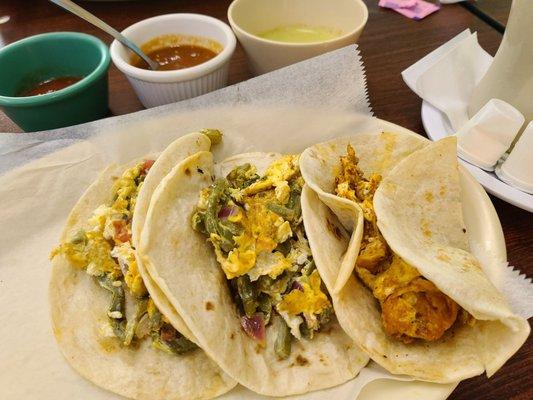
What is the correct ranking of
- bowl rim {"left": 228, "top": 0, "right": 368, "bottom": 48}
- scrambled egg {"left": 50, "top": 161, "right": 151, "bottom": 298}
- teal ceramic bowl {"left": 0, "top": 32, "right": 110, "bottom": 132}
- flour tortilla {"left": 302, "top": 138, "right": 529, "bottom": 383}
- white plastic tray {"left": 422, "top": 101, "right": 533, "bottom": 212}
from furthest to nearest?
bowl rim {"left": 228, "top": 0, "right": 368, "bottom": 48} < teal ceramic bowl {"left": 0, "top": 32, "right": 110, "bottom": 132} < white plastic tray {"left": 422, "top": 101, "right": 533, "bottom": 212} < scrambled egg {"left": 50, "top": 161, "right": 151, "bottom": 298} < flour tortilla {"left": 302, "top": 138, "right": 529, "bottom": 383}

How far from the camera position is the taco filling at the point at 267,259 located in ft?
4.88

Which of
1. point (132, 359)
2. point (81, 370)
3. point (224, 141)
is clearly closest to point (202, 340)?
point (132, 359)

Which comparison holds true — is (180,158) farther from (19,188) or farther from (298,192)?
(19,188)

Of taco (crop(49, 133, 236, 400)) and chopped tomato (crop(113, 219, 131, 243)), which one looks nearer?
taco (crop(49, 133, 236, 400))

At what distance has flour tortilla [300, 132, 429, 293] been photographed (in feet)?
5.18

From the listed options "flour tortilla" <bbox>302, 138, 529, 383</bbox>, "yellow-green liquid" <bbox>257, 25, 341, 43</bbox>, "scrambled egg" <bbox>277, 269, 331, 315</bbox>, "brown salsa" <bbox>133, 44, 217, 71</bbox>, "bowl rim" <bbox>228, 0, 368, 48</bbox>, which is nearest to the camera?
"flour tortilla" <bbox>302, 138, 529, 383</bbox>

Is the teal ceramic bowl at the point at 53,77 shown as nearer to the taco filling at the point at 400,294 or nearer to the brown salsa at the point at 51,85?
the brown salsa at the point at 51,85

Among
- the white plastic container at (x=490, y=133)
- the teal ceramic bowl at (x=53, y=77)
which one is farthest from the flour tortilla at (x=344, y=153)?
the teal ceramic bowl at (x=53, y=77)

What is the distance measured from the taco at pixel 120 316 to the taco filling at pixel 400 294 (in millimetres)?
543

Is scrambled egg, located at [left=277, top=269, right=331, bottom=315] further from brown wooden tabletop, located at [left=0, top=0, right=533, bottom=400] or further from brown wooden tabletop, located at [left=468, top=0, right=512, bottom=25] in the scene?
brown wooden tabletop, located at [left=468, top=0, right=512, bottom=25]

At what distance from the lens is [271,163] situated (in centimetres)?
191

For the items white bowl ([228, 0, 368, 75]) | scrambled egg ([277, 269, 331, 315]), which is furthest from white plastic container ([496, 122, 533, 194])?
scrambled egg ([277, 269, 331, 315])

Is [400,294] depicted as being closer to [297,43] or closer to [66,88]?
[297,43]

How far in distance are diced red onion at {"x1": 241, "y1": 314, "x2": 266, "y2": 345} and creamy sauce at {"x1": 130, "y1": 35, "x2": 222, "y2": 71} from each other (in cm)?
131
